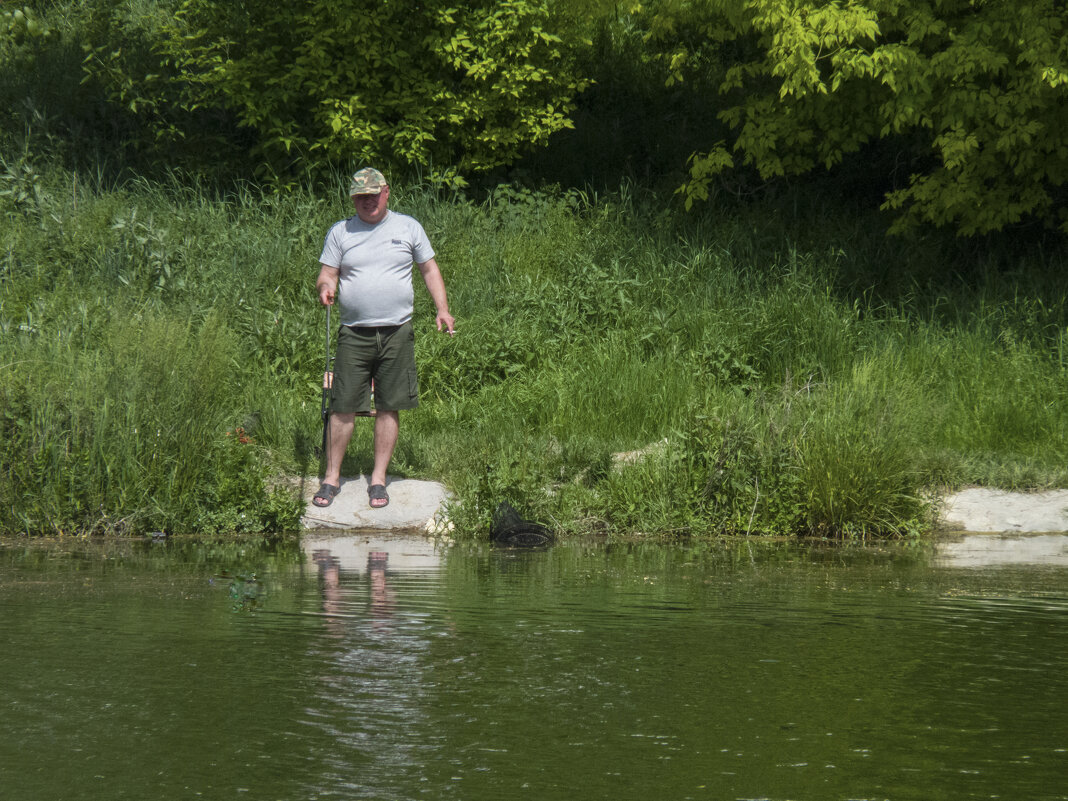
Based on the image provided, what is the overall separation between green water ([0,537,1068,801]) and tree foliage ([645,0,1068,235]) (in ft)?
21.6

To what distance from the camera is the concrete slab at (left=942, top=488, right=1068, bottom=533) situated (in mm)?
10359

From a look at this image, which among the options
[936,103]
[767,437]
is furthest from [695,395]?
[936,103]

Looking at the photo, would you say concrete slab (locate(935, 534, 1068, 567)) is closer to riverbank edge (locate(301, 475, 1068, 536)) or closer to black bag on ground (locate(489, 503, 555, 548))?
riverbank edge (locate(301, 475, 1068, 536))

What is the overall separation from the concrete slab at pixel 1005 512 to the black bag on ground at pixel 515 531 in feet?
10.1

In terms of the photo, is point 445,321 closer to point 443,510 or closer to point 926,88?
point 443,510

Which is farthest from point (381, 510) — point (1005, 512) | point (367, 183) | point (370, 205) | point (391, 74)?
point (391, 74)

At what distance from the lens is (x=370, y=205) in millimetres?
10180

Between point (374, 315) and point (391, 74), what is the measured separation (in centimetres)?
857

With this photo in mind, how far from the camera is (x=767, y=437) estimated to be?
10.2 metres

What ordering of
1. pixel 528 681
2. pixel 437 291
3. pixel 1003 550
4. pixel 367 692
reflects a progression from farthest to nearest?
pixel 437 291, pixel 1003 550, pixel 528 681, pixel 367 692

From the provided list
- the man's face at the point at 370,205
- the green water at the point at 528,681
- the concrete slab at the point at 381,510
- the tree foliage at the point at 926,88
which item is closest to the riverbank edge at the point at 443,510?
the concrete slab at the point at 381,510

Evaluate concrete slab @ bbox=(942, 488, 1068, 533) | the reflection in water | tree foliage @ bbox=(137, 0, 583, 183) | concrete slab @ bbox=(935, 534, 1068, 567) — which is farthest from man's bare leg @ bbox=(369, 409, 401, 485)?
tree foliage @ bbox=(137, 0, 583, 183)

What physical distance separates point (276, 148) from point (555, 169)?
152 inches

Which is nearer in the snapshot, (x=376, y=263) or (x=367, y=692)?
(x=367, y=692)
